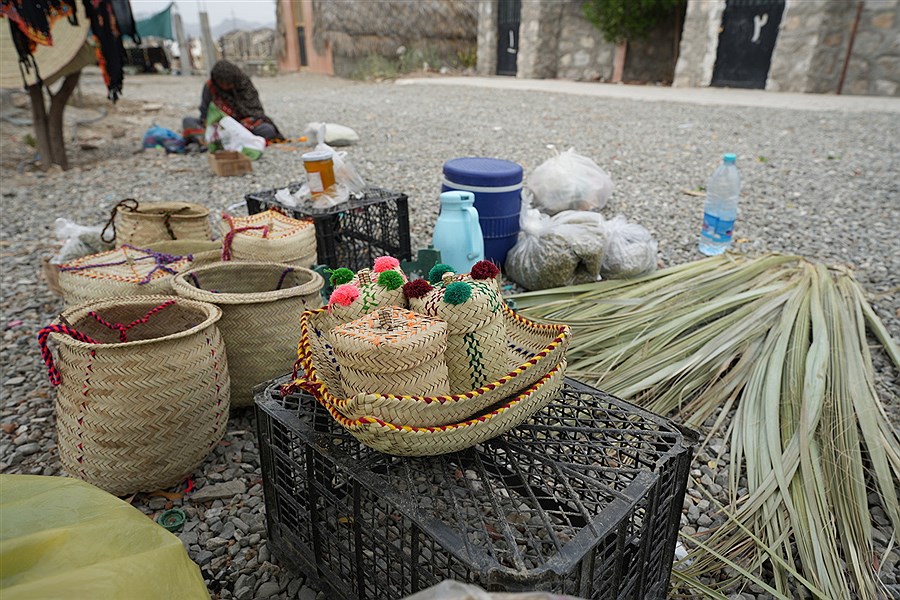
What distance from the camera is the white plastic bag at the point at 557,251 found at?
294 centimetres

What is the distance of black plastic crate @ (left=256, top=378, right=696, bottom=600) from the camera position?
3.25 feet

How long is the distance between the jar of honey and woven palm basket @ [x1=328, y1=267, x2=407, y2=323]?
192cm

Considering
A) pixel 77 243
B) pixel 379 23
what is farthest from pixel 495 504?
pixel 379 23

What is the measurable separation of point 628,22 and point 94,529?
13997mm

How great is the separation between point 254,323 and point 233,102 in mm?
5492

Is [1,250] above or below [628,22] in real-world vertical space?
below

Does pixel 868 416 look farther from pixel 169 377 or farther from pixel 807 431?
pixel 169 377

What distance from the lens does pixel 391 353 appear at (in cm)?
104

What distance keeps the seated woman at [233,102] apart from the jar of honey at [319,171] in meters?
4.03

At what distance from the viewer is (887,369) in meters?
2.34

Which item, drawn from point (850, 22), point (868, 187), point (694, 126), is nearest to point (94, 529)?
point (868, 187)

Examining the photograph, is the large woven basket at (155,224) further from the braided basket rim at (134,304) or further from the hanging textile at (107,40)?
the hanging textile at (107,40)

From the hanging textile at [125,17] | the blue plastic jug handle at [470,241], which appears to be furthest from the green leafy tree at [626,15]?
the blue plastic jug handle at [470,241]

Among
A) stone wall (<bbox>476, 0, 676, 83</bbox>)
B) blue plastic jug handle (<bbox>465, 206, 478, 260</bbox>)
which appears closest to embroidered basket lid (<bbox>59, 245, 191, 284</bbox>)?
blue plastic jug handle (<bbox>465, 206, 478, 260</bbox>)
